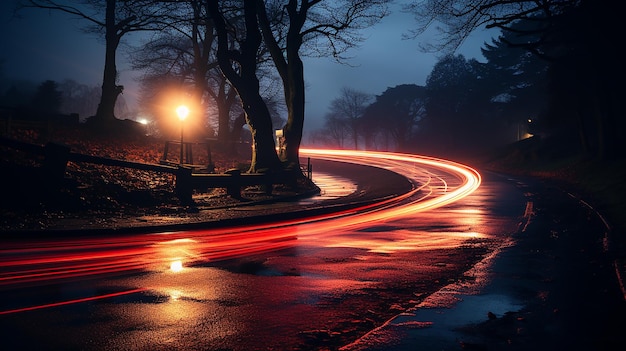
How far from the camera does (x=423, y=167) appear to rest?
4988 centimetres

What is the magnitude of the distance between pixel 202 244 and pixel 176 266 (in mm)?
2423

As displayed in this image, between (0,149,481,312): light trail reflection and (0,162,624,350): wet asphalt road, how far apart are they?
437 millimetres

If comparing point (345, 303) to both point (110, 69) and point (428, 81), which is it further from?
point (428, 81)

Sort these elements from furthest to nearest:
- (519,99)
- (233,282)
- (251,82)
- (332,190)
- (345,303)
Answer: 1. (519,99)
2. (332,190)
3. (251,82)
4. (233,282)
5. (345,303)

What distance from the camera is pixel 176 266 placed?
28.4 feet

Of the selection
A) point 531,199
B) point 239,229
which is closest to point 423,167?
point 531,199

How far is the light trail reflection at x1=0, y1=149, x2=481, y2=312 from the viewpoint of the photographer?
8477 mm

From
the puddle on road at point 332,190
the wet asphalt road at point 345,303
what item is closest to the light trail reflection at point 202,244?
the wet asphalt road at point 345,303

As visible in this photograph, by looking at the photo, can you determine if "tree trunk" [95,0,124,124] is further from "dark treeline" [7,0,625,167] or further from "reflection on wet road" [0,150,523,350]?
"reflection on wet road" [0,150,523,350]

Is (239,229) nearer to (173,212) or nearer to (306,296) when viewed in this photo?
(173,212)

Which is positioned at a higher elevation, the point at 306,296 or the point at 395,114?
the point at 395,114

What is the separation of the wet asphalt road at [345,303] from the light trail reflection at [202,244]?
17.2 inches

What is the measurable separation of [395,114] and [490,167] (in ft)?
102

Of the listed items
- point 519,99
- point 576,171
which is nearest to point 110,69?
point 576,171
